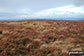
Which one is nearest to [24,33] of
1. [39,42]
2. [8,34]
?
[8,34]

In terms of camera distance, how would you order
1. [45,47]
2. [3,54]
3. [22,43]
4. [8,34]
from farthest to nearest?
[8,34] < [22,43] < [45,47] < [3,54]

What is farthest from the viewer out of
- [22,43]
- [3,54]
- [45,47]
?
[22,43]

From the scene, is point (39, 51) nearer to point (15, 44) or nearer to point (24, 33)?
point (15, 44)

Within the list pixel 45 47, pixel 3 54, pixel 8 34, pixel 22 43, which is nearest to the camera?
pixel 3 54

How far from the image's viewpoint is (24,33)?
14203mm

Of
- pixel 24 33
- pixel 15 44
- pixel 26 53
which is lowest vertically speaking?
pixel 26 53

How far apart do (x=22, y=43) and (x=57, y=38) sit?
484 centimetres

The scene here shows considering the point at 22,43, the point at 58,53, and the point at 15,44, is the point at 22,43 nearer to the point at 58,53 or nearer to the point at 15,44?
the point at 15,44

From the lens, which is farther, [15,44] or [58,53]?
[15,44]

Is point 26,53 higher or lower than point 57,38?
lower

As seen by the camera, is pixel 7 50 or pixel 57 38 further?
pixel 57 38

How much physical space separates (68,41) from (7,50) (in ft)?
24.8

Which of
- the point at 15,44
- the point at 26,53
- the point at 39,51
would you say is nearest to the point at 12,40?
the point at 15,44

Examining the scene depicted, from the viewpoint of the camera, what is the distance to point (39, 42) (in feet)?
40.3
